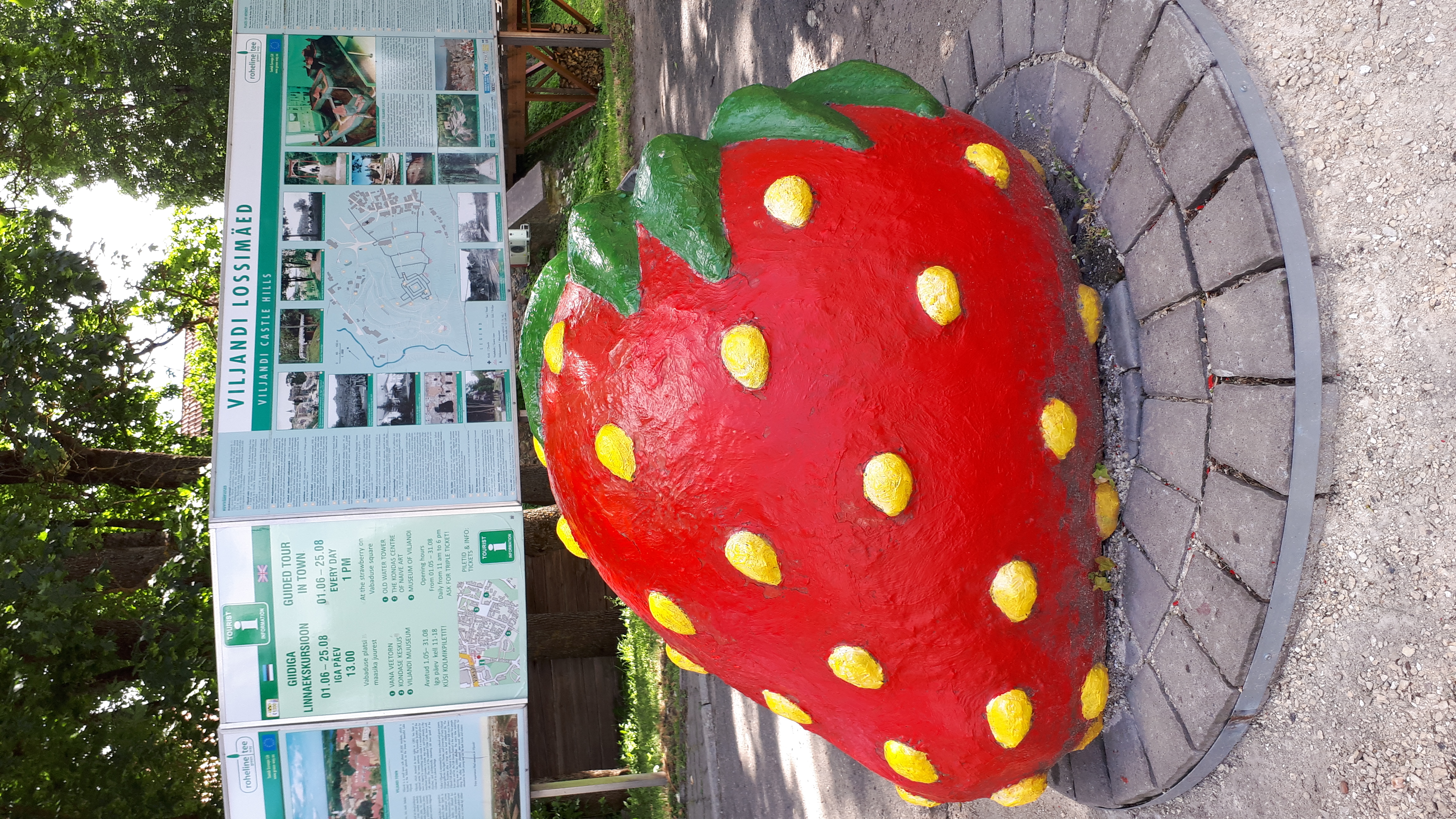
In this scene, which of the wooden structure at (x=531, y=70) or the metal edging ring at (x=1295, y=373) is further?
the wooden structure at (x=531, y=70)

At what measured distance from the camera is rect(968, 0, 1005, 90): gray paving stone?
2418 mm

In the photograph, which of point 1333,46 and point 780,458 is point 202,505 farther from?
point 1333,46

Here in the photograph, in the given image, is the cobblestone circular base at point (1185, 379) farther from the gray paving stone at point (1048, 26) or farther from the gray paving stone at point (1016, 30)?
the gray paving stone at point (1016, 30)

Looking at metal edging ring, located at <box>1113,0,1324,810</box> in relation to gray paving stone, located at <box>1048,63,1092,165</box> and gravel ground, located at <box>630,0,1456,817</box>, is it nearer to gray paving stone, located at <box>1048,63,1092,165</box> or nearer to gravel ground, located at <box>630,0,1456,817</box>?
Result: gravel ground, located at <box>630,0,1456,817</box>

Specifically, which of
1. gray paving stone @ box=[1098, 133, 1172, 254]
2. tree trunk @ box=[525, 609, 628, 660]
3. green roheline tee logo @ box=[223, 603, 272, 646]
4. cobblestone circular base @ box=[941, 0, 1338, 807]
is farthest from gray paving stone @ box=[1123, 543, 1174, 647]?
tree trunk @ box=[525, 609, 628, 660]

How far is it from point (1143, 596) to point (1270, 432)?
0.45 m

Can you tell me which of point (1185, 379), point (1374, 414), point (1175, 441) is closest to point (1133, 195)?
point (1185, 379)

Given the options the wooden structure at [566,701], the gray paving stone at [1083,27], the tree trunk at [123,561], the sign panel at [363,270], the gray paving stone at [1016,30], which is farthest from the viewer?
the wooden structure at [566,701]

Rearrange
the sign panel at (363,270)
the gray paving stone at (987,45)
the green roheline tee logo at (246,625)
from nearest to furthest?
the gray paving stone at (987,45) → the green roheline tee logo at (246,625) → the sign panel at (363,270)

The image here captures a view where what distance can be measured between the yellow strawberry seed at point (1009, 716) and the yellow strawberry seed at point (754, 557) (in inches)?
19.2

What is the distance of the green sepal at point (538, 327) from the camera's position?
2.11 metres

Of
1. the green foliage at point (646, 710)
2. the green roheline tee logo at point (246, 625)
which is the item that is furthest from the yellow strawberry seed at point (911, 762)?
the green foliage at point (646, 710)

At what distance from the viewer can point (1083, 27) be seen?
2070 mm

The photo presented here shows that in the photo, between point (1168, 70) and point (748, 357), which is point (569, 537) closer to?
point (748, 357)
